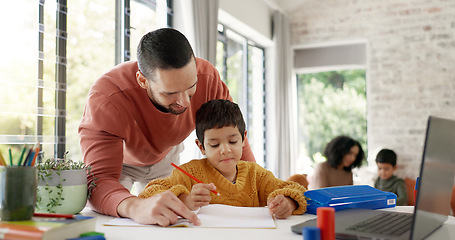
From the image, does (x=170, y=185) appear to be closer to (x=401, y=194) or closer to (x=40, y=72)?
(x=40, y=72)

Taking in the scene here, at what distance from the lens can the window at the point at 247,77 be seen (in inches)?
188

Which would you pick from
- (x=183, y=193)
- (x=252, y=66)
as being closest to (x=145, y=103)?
(x=183, y=193)

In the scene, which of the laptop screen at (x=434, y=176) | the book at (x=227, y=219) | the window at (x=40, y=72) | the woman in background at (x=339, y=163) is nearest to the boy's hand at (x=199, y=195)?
the book at (x=227, y=219)

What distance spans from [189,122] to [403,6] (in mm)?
4713

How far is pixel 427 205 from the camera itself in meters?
0.88

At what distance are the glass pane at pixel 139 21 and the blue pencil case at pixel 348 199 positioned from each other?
2.39 m

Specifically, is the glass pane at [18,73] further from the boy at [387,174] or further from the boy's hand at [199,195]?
the boy at [387,174]

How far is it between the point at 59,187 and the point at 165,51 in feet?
1.69

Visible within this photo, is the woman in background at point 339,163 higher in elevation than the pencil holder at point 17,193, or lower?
lower

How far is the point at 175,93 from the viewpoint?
4.67ft

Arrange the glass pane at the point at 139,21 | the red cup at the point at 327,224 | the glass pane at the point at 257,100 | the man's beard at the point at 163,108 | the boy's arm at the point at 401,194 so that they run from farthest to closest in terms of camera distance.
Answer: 1. the glass pane at the point at 257,100
2. the boy's arm at the point at 401,194
3. the glass pane at the point at 139,21
4. the man's beard at the point at 163,108
5. the red cup at the point at 327,224

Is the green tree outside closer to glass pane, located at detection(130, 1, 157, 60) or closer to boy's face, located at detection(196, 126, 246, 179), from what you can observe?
glass pane, located at detection(130, 1, 157, 60)

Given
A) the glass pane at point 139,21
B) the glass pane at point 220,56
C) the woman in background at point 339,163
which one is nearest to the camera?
the glass pane at point 139,21

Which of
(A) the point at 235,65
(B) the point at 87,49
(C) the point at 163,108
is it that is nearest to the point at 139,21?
(B) the point at 87,49
